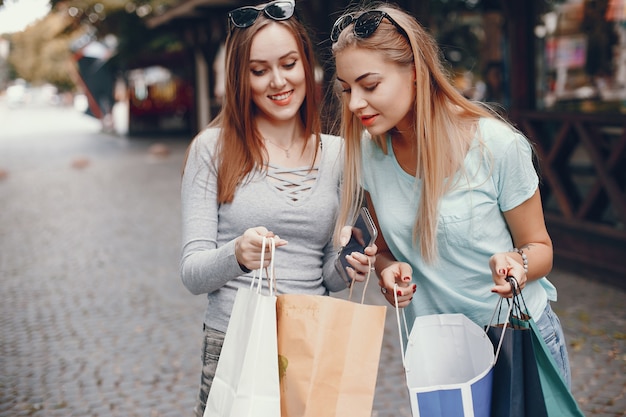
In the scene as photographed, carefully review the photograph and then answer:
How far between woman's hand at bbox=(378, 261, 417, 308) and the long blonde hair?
0.07 metres

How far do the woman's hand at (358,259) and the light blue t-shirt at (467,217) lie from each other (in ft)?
0.32

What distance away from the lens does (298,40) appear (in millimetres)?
2121

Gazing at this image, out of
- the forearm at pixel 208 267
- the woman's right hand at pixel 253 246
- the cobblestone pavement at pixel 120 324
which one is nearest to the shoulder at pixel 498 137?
the woman's right hand at pixel 253 246

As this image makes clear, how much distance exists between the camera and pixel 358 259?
1855 mm

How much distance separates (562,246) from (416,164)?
5113mm

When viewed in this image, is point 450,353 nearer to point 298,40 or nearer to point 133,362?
point 298,40

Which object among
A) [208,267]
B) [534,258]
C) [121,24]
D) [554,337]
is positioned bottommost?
[121,24]

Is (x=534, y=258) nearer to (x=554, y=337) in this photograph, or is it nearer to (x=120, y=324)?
(x=554, y=337)

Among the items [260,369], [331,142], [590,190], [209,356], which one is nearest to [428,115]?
[331,142]

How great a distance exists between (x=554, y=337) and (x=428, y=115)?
70 cm

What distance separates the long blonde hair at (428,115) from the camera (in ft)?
5.89

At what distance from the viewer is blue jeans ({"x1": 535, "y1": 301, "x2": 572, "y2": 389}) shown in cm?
192

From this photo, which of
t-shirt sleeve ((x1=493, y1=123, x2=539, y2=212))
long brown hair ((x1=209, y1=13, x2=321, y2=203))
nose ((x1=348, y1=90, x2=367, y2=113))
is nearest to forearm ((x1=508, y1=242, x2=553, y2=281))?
t-shirt sleeve ((x1=493, y1=123, x2=539, y2=212))

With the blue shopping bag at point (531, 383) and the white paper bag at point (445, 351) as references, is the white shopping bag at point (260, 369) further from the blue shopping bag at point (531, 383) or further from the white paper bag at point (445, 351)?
the blue shopping bag at point (531, 383)
